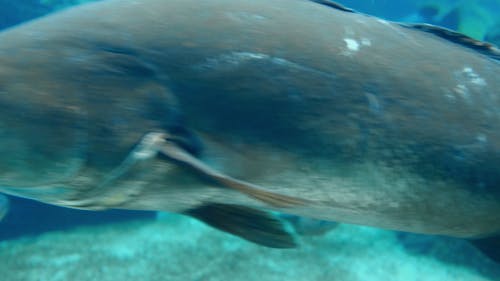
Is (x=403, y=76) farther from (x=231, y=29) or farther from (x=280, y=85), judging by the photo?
(x=231, y=29)

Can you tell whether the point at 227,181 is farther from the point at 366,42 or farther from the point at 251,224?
the point at 366,42

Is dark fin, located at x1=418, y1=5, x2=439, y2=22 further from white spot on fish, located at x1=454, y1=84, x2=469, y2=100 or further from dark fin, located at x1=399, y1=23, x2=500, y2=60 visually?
white spot on fish, located at x1=454, y1=84, x2=469, y2=100

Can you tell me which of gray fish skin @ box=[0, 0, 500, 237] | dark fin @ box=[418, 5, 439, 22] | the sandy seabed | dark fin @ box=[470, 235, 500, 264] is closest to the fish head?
gray fish skin @ box=[0, 0, 500, 237]

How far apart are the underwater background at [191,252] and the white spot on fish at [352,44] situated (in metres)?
3.36

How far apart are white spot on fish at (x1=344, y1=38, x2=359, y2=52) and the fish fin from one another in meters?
0.81

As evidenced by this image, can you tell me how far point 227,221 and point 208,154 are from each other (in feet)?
1.41

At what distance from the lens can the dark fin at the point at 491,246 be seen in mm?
2520

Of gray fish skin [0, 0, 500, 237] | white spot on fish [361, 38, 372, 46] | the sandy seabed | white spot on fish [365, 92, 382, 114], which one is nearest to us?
gray fish skin [0, 0, 500, 237]

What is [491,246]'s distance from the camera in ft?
8.34

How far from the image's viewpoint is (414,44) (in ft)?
7.38

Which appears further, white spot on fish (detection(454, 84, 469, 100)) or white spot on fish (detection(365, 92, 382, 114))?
white spot on fish (detection(454, 84, 469, 100))

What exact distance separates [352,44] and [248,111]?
2.08 ft

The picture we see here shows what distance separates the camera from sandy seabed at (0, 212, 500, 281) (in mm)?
4910

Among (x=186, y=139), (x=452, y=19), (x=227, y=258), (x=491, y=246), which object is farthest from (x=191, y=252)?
(x=452, y=19)
